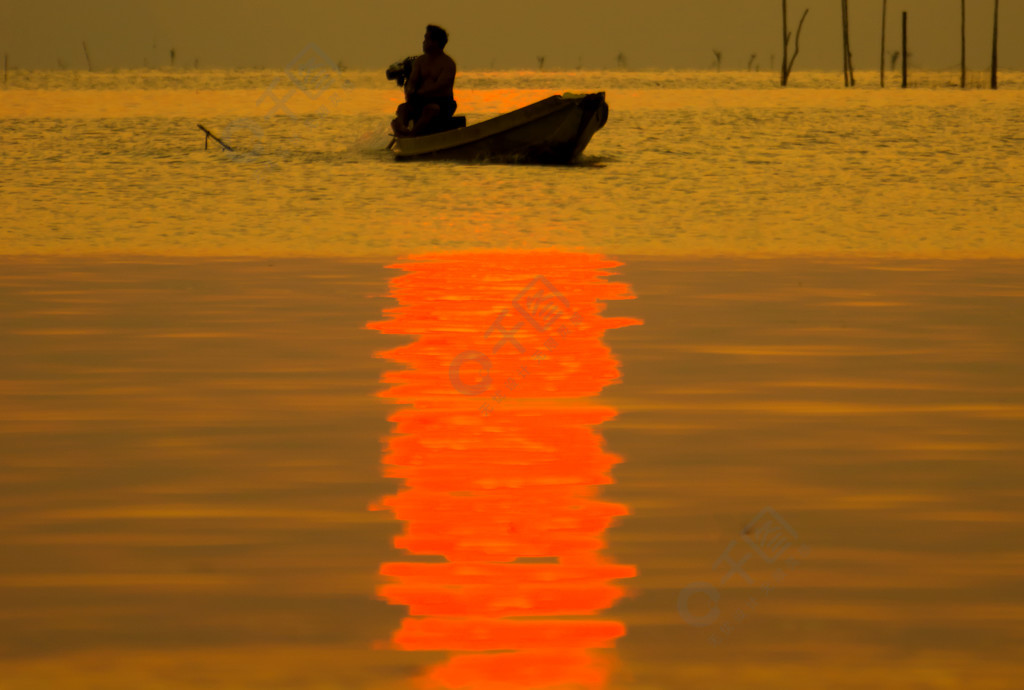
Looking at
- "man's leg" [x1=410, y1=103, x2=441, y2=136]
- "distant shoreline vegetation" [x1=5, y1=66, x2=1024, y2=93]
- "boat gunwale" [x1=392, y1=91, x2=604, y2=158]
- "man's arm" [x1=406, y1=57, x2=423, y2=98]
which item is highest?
"man's arm" [x1=406, y1=57, x2=423, y2=98]

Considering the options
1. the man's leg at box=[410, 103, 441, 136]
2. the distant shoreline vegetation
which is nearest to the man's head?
the man's leg at box=[410, 103, 441, 136]

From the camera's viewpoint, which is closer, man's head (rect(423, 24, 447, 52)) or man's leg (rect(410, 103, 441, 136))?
man's head (rect(423, 24, 447, 52))

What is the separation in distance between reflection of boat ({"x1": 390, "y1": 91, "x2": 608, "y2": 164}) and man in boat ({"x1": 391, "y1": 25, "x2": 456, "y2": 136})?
19 centimetres

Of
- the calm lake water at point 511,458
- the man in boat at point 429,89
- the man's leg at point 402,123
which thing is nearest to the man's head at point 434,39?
the man in boat at point 429,89

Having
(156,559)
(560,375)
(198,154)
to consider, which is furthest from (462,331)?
(198,154)

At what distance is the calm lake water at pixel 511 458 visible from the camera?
3.50 metres

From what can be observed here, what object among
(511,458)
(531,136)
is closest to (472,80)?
(531,136)

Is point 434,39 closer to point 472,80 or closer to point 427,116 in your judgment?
point 427,116

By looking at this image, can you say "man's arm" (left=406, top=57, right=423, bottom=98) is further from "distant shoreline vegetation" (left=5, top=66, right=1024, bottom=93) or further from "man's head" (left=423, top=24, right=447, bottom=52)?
"distant shoreline vegetation" (left=5, top=66, right=1024, bottom=93)

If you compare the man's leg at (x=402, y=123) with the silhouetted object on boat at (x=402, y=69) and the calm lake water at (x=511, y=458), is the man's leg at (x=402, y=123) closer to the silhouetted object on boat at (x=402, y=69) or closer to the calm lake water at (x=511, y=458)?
the silhouetted object on boat at (x=402, y=69)

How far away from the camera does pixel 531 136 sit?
21.3m

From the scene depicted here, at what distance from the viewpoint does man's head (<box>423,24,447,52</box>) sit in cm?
1858

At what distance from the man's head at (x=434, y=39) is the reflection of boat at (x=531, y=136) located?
6.67 feet

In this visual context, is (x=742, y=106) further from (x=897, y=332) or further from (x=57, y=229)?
(x=897, y=332)
